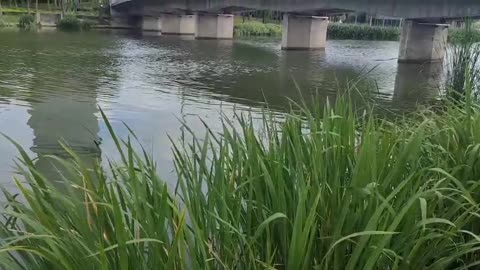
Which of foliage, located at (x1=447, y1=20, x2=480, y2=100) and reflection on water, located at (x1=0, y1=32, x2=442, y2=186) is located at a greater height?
foliage, located at (x1=447, y1=20, x2=480, y2=100)

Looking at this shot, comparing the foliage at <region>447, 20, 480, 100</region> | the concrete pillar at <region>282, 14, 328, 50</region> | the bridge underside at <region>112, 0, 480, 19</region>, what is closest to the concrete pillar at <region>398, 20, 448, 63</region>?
the bridge underside at <region>112, 0, 480, 19</region>

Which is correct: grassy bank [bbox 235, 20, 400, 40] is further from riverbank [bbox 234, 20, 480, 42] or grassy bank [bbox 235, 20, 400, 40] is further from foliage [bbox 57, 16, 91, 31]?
foliage [bbox 57, 16, 91, 31]

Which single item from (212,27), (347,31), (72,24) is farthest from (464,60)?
(347,31)

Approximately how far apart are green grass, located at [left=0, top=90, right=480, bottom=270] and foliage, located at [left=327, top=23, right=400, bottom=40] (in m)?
46.7

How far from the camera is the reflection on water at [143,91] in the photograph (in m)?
7.22

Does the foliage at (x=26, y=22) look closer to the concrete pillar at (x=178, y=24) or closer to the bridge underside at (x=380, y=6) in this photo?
the concrete pillar at (x=178, y=24)

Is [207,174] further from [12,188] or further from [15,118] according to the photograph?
[15,118]

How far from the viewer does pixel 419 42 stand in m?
24.4

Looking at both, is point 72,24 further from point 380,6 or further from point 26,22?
point 380,6

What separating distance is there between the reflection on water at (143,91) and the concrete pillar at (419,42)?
236cm

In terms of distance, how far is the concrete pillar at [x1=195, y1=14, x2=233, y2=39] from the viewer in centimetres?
3959

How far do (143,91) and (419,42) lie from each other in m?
16.5

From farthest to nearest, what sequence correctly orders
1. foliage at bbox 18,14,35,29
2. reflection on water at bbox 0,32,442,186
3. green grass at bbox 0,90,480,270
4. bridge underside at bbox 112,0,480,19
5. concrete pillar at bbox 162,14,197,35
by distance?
concrete pillar at bbox 162,14,197,35 < foliage at bbox 18,14,35,29 < bridge underside at bbox 112,0,480,19 < reflection on water at bbox 0,32,442,186 < green grass at bbox 0,90,480,270

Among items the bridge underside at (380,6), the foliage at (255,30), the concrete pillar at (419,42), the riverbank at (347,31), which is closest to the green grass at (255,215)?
the bridge underside at (380,6)
